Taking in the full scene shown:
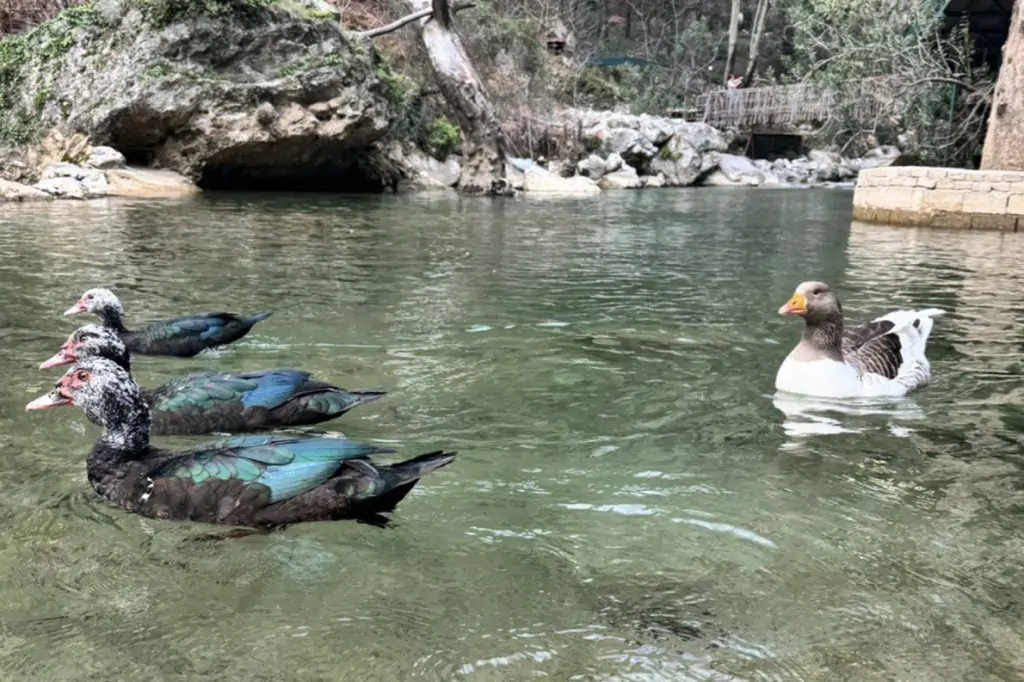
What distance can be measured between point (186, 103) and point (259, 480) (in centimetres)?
1840

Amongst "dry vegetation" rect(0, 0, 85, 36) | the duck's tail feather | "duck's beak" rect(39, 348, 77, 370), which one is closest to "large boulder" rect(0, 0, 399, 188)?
"dry vegetation" rect(0, 0, 85, 36)

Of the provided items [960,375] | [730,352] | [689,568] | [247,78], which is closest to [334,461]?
[689,568]

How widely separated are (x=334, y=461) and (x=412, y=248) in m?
8.88

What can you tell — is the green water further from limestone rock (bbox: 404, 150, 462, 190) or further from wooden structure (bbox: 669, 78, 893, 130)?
wooden structure (bbox: 669, 78, 893, 130)

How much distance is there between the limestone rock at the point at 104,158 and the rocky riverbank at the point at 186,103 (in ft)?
0.10

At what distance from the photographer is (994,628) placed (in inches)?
117

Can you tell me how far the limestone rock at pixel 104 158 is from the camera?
1903 centimetres

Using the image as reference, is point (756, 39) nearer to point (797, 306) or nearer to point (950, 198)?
point (950, 198)

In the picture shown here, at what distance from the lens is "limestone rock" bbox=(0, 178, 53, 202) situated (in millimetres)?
16938

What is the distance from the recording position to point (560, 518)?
380 cm

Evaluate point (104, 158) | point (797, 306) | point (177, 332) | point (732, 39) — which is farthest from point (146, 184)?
point (732, 39)

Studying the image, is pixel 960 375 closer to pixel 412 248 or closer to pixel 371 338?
pixel 371 338

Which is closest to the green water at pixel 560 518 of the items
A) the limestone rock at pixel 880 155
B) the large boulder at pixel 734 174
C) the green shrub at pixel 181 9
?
the green shrub at pixel 181 9

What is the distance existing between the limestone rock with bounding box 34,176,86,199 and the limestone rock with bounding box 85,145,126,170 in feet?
3.59
